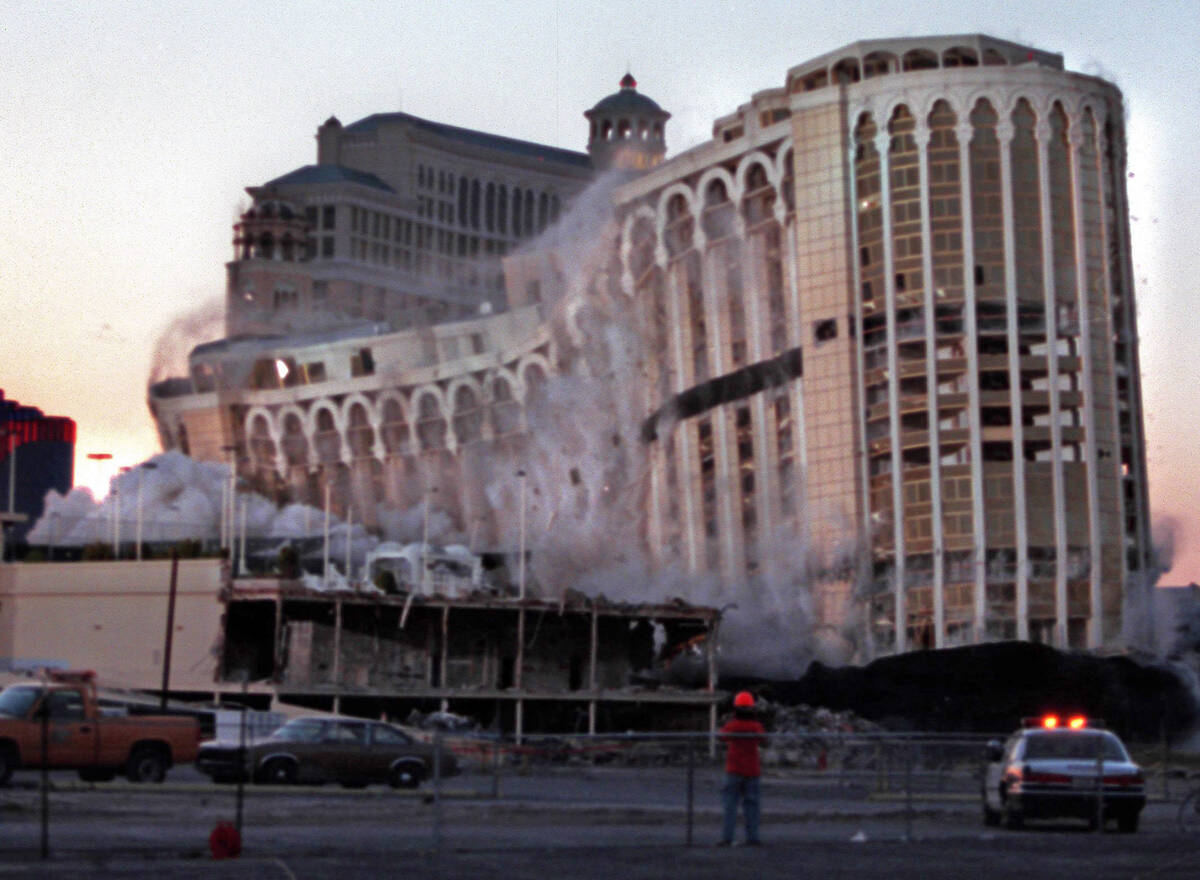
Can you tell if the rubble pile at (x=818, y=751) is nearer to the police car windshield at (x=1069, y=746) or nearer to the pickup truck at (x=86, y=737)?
the police car windshield at (x=1069, y=746)

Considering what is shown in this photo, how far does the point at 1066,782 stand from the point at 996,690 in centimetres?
6526

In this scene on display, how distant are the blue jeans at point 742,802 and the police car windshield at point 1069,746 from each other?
654cm

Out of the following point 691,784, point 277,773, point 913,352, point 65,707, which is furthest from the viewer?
point 913,352

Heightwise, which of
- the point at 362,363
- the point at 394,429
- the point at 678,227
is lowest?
the point at 394,429

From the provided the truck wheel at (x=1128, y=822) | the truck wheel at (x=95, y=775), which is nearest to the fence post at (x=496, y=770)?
the truck wheel at (x=1128, y=822)

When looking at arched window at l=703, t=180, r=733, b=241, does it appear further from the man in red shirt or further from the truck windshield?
the man in red shirt

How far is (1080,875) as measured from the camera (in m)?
25.5

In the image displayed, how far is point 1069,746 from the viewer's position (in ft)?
114

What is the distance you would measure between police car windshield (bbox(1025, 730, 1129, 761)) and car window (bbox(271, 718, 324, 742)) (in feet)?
50.2

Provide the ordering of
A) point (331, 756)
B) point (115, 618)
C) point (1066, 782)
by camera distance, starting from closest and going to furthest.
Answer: point (1066, 782), point (331, 756), point (115, 618)

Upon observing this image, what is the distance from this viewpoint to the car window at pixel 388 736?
4375 centimetres

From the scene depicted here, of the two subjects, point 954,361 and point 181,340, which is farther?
point 181,340

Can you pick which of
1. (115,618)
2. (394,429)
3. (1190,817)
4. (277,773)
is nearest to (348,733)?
(277,773)

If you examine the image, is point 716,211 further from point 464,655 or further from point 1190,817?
point 1190,817
